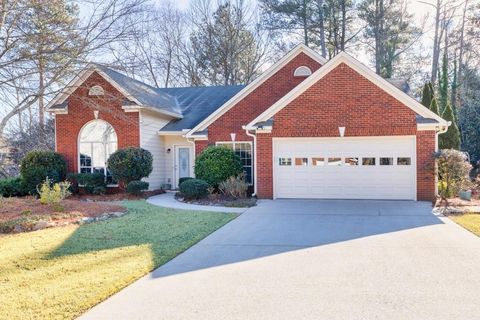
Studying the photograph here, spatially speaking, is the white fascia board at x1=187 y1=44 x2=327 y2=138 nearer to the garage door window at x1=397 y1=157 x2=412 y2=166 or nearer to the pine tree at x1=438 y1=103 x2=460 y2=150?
the garage door window at x1=397 y1=157 x2=412 y2=166

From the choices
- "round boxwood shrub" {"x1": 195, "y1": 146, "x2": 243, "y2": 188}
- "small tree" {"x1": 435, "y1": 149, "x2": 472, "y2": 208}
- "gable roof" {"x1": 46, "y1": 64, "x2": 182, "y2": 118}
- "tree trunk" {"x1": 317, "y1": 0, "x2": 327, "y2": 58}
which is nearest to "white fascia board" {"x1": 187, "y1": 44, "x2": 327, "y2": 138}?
"round boxwood shrub" {"x1": 195, "y1": 146, "x2": 243, "y2": 188}

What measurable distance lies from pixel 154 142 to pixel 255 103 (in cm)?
482

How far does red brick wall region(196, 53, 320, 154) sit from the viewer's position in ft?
56.3

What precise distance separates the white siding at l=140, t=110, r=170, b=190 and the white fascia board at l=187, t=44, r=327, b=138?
6.53 ft

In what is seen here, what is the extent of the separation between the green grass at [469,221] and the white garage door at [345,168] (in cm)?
321

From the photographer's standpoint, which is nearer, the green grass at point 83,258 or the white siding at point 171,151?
the green grass at point 83,258

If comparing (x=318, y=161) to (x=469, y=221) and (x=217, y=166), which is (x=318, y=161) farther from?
(x=469, y=221)

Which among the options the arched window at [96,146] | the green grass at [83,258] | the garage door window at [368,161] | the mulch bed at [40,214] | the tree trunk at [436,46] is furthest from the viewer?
the tree trunk at [436,46]

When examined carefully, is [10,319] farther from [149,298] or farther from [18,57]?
[18,57]

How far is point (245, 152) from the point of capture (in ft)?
56.9

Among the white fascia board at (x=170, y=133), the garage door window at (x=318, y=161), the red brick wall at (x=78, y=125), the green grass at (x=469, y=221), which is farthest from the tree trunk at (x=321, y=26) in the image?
the green grass at (x=469, y=221)

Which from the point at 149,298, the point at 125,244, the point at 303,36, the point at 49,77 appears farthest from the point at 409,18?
the point at 149,298

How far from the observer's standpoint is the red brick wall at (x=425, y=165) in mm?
13906

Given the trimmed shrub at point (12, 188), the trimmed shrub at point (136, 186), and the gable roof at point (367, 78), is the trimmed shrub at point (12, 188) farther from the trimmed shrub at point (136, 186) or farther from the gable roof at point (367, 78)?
the gable roof at point (367, 78)
